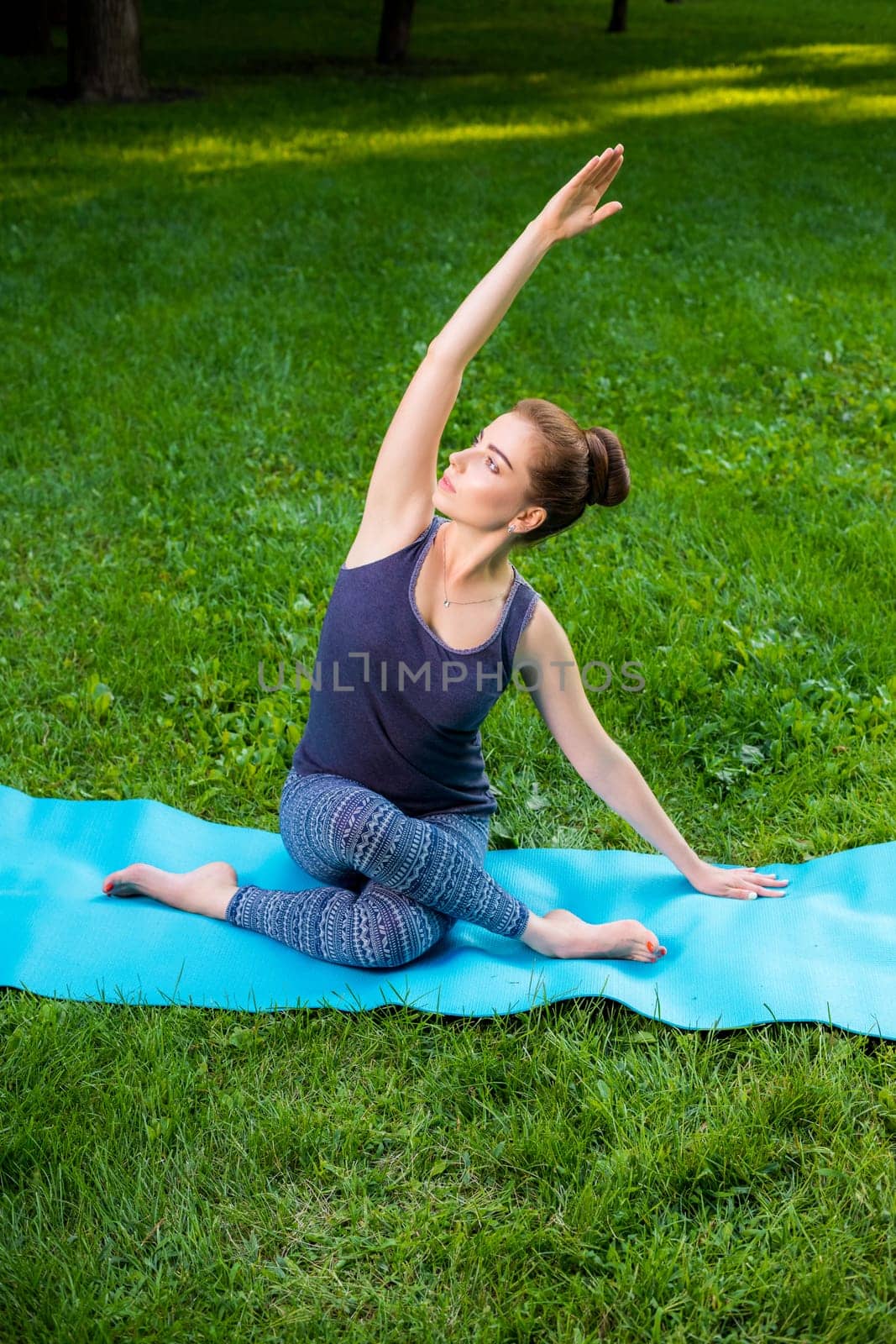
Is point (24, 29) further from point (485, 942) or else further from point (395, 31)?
point (485, 942)

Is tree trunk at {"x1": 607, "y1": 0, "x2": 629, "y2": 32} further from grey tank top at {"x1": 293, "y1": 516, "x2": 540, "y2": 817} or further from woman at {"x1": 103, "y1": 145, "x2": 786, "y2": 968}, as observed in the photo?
grey tank top at {"x1": 293, "y1": 516, "x2": 540, "y2": 817}

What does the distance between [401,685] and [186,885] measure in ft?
2.49

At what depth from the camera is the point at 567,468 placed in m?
2.29

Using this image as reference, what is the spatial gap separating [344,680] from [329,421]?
3.23m

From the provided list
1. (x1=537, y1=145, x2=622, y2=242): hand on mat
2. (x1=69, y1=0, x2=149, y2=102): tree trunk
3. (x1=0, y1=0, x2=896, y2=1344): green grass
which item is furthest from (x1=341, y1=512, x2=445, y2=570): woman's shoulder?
(x1=69, y1=0, x2=149, y2=102): tree trunk

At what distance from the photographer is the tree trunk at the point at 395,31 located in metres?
16.6

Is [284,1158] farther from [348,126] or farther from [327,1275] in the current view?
[348,126]

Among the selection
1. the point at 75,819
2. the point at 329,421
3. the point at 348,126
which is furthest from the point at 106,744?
the point at 348,126

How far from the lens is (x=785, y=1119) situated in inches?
85.7

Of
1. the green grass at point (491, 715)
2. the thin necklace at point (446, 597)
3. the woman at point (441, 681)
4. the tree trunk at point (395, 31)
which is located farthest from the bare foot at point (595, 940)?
the tree trunk at point (395, 31)

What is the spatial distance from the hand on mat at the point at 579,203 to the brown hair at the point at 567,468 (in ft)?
1.19

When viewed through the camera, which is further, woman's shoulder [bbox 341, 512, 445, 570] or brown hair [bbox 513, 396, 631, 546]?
woman's shoulder [bbox 341, 512, 445, 570]

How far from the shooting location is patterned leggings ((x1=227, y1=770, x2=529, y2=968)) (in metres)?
2.44

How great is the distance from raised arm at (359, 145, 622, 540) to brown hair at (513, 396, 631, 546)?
16 centimetres
